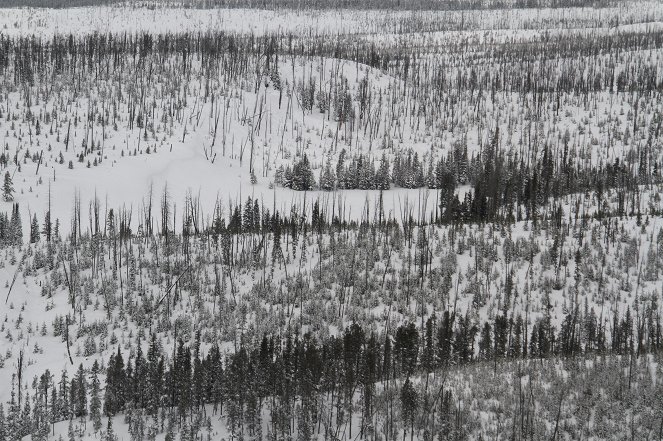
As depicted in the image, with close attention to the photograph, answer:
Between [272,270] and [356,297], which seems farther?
[272,270]

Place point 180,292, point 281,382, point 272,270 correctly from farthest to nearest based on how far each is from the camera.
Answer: point 272,270 < point 180,292 < point 281,382

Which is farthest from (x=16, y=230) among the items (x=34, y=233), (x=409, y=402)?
(x=409, y=402)

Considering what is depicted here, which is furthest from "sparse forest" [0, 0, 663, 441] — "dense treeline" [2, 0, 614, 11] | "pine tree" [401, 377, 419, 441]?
"dense treeline" [2, 0, 614, 11]

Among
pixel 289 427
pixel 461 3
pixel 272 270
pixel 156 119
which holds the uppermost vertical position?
pixel 461 3

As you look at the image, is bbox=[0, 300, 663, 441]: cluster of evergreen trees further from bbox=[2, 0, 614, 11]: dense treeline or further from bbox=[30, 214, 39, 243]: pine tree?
bbox=[2, 0, 614, 11]: dense treeline

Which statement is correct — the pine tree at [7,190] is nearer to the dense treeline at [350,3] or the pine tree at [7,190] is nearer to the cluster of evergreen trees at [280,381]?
the cluster of evergreen trees at [280,381]

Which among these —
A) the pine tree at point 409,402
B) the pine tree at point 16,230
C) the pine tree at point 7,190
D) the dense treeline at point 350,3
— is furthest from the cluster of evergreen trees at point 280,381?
the dense treeline at point 350,3

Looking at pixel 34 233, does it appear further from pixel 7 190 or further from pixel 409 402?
pixel 409 402

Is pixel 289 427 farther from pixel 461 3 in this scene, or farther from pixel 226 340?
pixel 461 3

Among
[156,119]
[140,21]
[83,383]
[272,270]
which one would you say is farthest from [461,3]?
[83,383]
